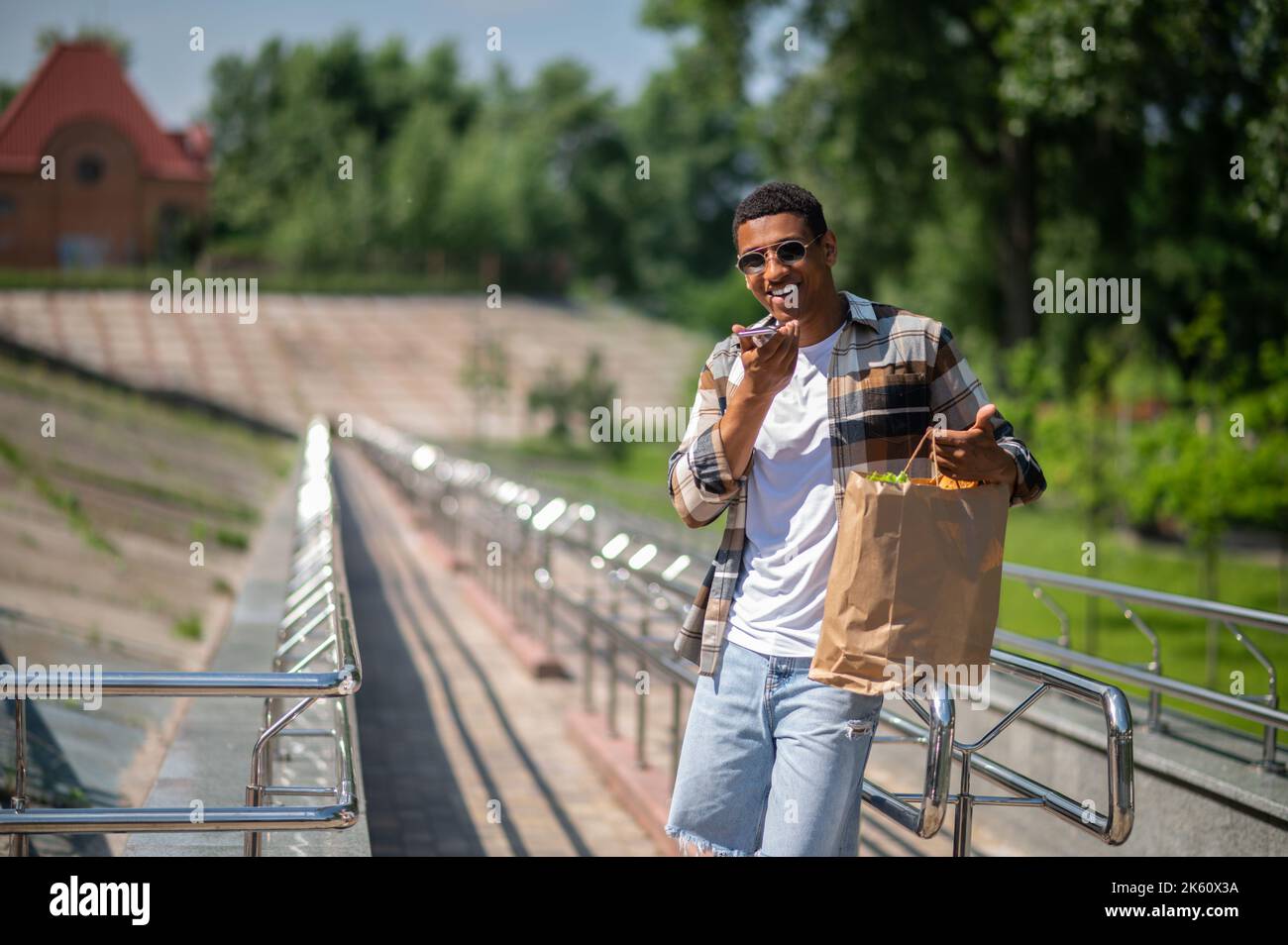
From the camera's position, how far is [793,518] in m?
2.56

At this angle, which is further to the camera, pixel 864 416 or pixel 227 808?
pixel 227 808

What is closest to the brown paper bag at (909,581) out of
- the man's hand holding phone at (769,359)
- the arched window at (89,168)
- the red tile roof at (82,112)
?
the man's hand holding phone at (769,359)

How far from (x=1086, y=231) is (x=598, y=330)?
40013 millimetres

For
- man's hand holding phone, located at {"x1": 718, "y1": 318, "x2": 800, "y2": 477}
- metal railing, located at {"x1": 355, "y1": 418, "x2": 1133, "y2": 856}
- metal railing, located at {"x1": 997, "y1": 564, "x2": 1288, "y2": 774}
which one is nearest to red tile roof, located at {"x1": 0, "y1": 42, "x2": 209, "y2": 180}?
metal railing, located at {"x1": 355, "y1": 418, "x2": 1133, "y2": 856}

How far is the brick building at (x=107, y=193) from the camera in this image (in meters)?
50.7

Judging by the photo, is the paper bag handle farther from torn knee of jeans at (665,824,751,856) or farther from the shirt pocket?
torn knee of jeans at (665,824,751,856)

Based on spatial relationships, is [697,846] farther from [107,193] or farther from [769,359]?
[107,193]

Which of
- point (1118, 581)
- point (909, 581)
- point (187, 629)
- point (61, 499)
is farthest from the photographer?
point (1118, 581)

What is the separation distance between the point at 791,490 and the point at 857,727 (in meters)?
0.46

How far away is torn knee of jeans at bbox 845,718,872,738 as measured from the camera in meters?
2.49

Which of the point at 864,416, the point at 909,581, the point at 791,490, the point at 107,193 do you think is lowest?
the point at 909,581

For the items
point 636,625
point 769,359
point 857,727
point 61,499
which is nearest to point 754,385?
point 769,359

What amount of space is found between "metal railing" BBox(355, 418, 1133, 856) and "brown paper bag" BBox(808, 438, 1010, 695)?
37 centimetres

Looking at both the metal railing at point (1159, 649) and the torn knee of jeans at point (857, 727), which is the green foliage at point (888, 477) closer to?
the torn knee of jeans at point (857, 727)
